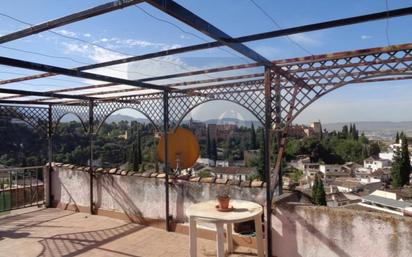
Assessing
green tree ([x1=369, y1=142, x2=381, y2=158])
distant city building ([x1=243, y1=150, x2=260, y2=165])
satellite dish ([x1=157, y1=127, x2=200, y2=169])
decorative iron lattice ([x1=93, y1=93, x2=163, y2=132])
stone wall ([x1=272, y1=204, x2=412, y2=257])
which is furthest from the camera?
green tree ([x1=369, y1=142, x2=381, y2=158])

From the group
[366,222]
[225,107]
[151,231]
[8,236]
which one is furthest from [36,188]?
[366,222]

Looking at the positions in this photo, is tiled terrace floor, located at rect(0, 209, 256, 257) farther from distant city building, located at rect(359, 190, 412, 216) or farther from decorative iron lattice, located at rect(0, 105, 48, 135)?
distant city building, located at rect(359, 190, 412, 216)

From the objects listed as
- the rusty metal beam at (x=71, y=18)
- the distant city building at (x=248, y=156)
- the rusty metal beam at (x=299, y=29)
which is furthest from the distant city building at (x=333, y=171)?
the rusty metal beam at (x=71, y=18)

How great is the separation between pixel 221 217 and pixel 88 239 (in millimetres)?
2856

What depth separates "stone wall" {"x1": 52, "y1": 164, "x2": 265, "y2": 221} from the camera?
16.6 ft

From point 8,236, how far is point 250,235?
172 inches

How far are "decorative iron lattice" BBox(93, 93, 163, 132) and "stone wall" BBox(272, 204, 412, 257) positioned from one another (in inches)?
118

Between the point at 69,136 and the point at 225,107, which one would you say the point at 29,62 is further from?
the point at 69,136

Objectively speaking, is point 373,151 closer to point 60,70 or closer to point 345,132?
point 345,132

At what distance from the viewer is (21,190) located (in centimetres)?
778

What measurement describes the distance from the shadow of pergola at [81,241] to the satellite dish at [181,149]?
4.86 feet

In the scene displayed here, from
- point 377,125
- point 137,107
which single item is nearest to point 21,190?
point 137,107

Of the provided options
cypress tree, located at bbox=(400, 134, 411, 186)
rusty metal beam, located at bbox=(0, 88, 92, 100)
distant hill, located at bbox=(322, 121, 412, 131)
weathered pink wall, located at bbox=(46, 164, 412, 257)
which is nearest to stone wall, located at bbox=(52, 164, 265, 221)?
weathered pink wall, located at bbox=(46, 164, 412, 257)

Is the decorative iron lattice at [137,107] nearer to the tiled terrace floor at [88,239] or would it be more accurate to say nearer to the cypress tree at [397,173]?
the tiled terrace floor at [88,239]
